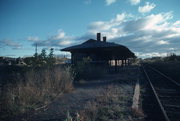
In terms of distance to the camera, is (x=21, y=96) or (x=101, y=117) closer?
(x=101, y=117)

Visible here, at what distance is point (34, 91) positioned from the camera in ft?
19.5

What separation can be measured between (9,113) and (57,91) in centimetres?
290

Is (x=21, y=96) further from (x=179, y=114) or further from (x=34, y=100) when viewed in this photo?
(x=179, y=114)

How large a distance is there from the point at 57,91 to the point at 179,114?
16.8ft

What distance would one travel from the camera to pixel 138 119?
4246 millimetres

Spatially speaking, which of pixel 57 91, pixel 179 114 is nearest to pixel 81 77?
pixel 57 91

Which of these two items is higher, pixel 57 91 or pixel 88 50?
pixel 88 50

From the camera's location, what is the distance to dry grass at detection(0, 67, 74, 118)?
4.97 metres


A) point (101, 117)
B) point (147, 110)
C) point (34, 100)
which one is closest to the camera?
point (101, 117)

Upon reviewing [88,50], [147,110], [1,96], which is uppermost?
[88,50]

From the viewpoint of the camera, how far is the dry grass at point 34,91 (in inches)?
196

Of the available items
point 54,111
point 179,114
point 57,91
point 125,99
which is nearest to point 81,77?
point 57,91

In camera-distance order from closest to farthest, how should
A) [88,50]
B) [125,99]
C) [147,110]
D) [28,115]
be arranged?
[28,115]
[147,110]
[125,99]
[88,50]

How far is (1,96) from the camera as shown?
18.7 ft
